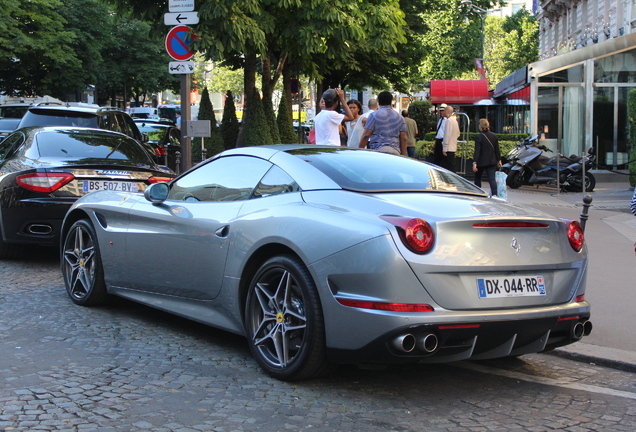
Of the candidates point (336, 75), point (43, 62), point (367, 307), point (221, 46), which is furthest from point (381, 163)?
point (43, 62)

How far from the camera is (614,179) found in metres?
22.0

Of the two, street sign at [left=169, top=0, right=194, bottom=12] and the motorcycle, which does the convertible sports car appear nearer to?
street sign at [left=169, top=0, right=194, bottom=12]

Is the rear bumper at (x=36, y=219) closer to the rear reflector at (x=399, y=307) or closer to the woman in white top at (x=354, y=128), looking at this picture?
the woman in white top at (x=354, y=128)

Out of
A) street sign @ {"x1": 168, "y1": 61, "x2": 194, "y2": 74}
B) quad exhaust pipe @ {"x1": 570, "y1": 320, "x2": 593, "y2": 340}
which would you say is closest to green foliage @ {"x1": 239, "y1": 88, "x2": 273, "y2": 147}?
street sign @ {"x1": 168, "y1": 61, "x2": 194, "y2": 74}

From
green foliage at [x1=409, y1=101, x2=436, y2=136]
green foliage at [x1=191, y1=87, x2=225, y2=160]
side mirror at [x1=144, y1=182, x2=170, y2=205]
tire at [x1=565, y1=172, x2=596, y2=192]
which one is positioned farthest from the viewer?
green foliage at [x1=409, y1=101, x2=436, y2=136]

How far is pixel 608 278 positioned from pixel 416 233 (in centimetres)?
484

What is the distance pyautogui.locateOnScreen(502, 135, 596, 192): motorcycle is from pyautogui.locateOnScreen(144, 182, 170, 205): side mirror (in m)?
13.4

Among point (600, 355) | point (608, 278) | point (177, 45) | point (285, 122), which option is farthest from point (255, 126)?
point (600, 355)

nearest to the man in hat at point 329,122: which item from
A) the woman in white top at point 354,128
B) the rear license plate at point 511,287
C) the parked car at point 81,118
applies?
the woman in white top at point 354,128

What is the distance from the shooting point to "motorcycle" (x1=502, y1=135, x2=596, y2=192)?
1880 cm

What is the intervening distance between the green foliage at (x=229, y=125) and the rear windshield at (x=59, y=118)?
46.4 ft

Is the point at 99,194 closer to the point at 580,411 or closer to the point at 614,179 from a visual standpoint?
the point at 580,411

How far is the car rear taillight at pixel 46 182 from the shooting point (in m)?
Result: 8.62

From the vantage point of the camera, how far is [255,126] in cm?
2586
